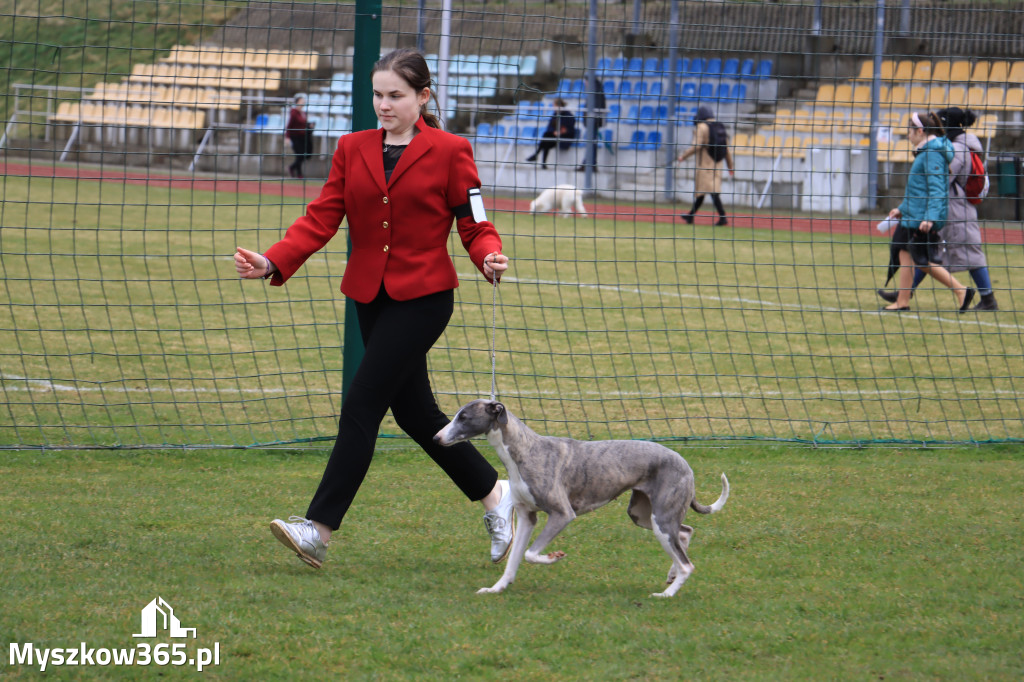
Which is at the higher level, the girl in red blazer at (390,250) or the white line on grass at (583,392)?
the girl in red blazer at (390,250)

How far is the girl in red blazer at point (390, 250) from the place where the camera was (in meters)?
4.51

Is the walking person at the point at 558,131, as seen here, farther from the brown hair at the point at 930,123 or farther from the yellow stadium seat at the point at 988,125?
the yellow stadium seat at the point at 988,125

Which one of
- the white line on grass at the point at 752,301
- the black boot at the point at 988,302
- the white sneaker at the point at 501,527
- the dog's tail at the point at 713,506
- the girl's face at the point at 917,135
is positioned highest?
the girl's face at the point at 917,135

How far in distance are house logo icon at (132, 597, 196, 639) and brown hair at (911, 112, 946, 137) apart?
8.64 meters

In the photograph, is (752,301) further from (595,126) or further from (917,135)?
(595,126)

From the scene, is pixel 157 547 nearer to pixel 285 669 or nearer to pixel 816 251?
pixel 285 669

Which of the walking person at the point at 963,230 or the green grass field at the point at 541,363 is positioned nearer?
the green grass field at the point at 541,363

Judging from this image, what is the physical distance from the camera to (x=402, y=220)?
14.9 feet

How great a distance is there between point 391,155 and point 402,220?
28 cm

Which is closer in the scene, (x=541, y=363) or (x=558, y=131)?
(x=541, y=363)

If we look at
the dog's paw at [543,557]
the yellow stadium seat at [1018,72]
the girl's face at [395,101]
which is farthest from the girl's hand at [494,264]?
the yellow stadium seat at [1018,72]

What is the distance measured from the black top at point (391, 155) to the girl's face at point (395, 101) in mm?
55

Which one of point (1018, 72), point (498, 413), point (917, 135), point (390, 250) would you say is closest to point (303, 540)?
point (498, 413)

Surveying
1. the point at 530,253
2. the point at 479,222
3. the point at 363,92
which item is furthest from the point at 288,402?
the point at 530,253
